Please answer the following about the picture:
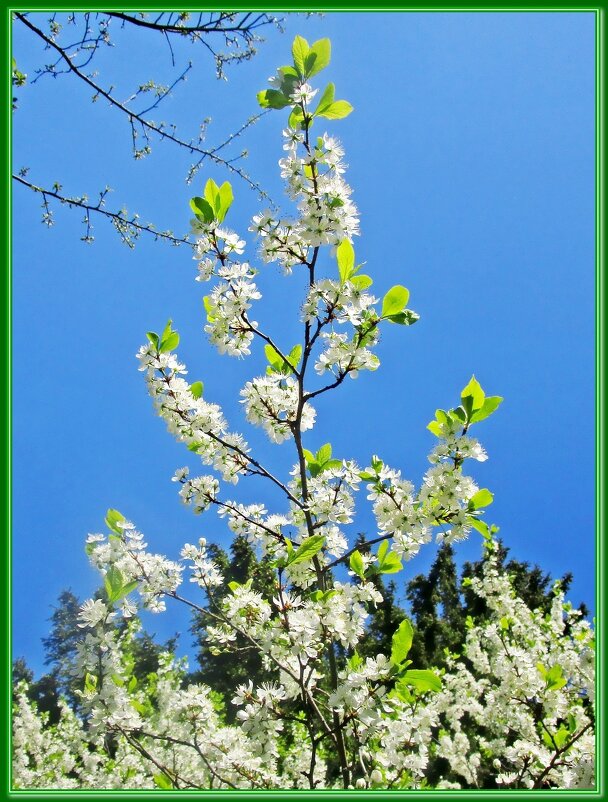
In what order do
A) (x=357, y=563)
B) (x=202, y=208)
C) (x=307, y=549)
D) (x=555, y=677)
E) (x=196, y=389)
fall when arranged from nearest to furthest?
1. (x=307, y=549)
2. (x=202, y=208)
3. (x=357, y=563)
4. (x=196, y=389)
5. (x=555, y=677)

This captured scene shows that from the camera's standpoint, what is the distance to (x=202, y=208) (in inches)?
96.6

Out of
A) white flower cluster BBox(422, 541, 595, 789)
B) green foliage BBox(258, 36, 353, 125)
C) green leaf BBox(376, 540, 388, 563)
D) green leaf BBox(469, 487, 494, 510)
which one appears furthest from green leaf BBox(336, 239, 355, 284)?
white flower cluster BBox(422, 541, 595, 789)

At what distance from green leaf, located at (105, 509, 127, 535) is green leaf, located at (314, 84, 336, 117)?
213cm

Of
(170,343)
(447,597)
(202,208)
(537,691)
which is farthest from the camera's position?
(447,597)

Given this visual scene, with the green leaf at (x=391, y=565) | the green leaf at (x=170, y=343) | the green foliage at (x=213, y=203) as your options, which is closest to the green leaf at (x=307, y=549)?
the green leaf at (x=391, y=565)

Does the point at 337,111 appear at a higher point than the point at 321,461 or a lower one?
higher

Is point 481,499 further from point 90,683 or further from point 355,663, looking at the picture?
point 90,683

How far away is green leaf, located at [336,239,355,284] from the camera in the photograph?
2.32 m

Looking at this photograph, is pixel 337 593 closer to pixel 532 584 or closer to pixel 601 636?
pixel 601 636

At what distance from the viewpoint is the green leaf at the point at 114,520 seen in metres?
2.65

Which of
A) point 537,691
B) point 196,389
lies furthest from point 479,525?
point 537,691

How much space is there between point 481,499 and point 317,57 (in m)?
2.05

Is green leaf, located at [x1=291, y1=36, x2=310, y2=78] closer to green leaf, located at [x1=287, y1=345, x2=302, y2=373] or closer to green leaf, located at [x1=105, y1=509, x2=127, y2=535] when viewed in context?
green leaf, located at [x1=287, y1=345, x2=302, y2=373]

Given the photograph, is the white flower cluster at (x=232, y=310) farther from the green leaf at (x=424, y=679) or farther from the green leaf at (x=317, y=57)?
the green leaf at (x=424, y=679)
